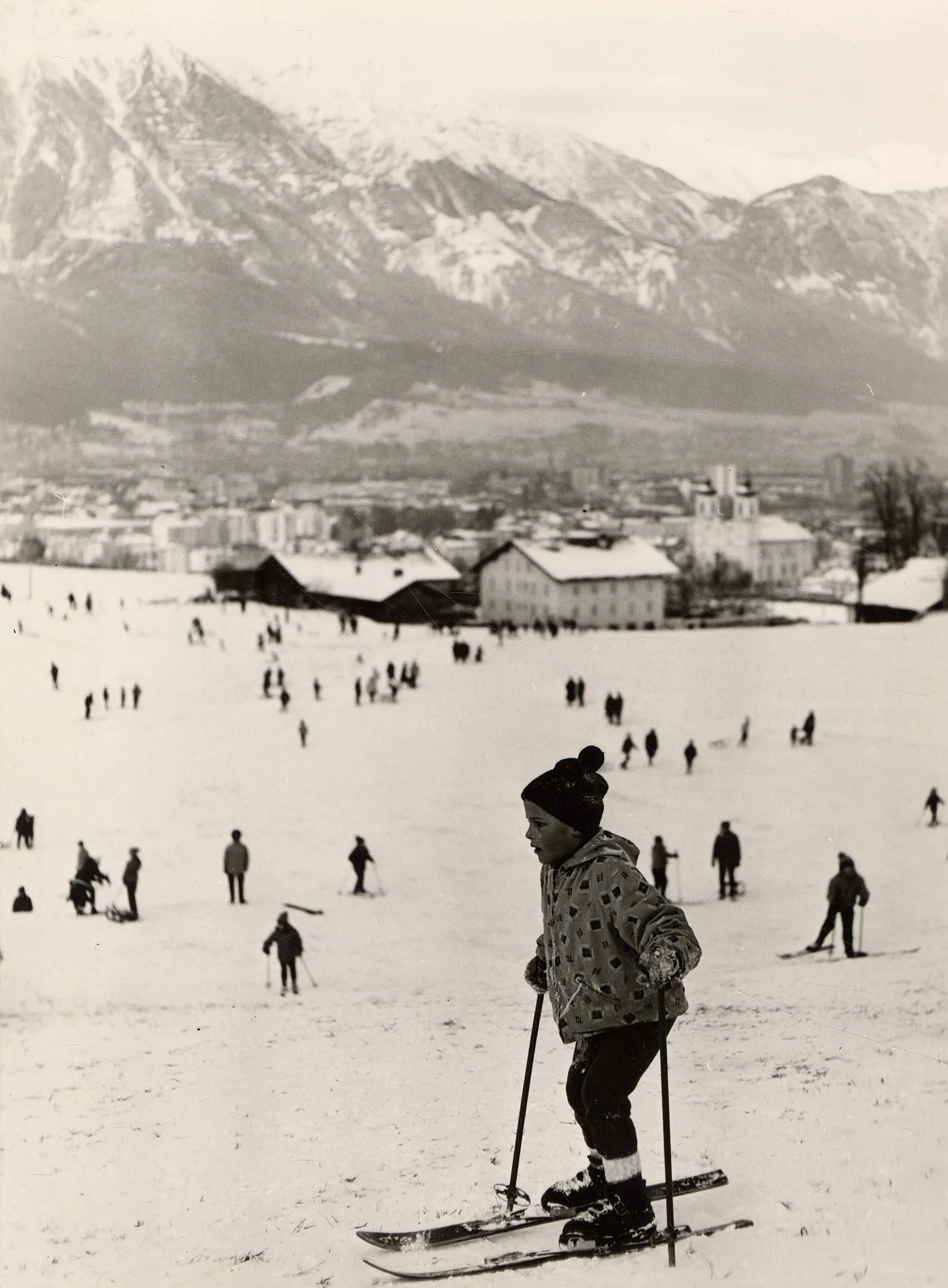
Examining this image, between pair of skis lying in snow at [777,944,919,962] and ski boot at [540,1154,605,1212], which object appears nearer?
ski boot at [540,1154,605,1212]

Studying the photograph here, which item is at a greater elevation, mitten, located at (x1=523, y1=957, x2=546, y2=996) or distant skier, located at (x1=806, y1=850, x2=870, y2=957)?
mitten, located at (x1=523, y1=957, x2=546, y2=996)

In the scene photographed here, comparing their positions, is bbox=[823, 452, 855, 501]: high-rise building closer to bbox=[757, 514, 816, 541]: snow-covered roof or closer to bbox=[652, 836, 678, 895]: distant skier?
bbox=[757, 514, 816, 541]: snow-covered roof

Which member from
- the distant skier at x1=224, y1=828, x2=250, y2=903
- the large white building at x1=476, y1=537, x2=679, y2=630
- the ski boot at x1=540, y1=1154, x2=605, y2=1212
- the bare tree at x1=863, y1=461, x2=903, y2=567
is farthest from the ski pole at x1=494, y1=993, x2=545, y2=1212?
the bare tree at x1=863, y1=461, x2=903, y2=567

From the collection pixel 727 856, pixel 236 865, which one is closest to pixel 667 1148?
pixel 727 856

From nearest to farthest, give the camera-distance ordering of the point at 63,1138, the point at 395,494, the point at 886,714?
1. the point at 63,1138
2. the point at 886,714
3. the point at 395,494

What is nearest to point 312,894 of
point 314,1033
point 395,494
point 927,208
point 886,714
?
point 314,1033

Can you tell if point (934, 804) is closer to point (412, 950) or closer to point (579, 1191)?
point (412, 950)

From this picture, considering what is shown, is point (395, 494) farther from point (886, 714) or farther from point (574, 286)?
point (886, 714)

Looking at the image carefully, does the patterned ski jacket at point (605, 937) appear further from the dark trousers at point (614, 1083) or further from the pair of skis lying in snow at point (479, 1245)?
the pair of skis lying in snow at point (479, 1245)
